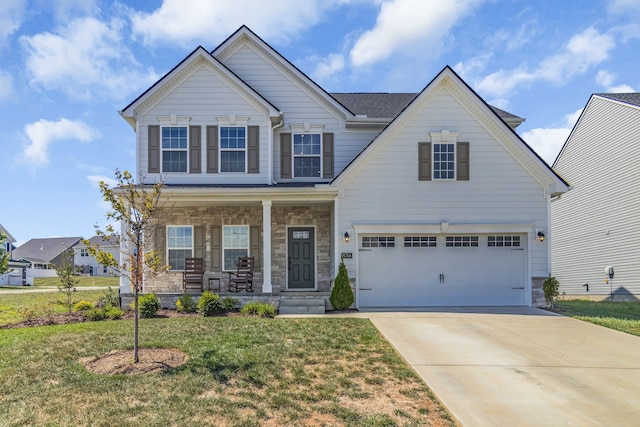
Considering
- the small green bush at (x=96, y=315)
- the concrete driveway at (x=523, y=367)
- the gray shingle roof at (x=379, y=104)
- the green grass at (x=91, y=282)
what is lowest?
the green grass at (x=91, y=282)

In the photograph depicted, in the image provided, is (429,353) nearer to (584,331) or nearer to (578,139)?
(584,331)

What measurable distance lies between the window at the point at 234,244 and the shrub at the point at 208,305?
2.92 meters

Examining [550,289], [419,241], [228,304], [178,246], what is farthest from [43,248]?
[550,289]

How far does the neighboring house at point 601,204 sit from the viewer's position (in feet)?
57.3

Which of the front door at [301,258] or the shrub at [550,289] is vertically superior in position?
the front door at [301,258]

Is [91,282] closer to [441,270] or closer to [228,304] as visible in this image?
[228,304]

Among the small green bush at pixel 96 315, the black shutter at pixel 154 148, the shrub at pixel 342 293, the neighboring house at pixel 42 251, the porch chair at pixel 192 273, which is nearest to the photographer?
the small green bush at pixel 96 315

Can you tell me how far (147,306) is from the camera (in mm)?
10656

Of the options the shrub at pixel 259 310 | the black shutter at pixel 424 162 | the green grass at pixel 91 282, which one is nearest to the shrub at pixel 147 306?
the shrub at pixel 259 310

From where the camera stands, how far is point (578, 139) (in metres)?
21.1

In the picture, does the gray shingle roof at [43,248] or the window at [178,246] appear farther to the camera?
the gray shingle roof at [43,248]

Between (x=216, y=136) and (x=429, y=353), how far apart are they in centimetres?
935

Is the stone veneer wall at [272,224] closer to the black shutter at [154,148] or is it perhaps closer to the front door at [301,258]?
the front door at [301,258]

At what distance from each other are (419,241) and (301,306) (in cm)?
394
